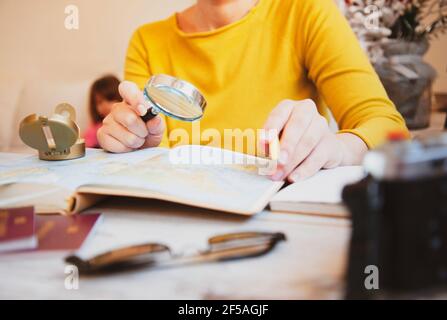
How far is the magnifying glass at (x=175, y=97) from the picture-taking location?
59 cm

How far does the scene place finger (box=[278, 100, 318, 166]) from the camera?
0.57m

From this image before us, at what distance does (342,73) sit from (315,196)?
50 centimetres

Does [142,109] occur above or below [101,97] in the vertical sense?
above

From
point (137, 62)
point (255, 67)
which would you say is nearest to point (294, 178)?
point (255, 67)

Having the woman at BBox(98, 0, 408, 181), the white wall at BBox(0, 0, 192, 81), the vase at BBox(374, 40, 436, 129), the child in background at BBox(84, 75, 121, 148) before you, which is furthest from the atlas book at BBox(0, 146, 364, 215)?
the white wall at BBox(0, 0, 192, 81)

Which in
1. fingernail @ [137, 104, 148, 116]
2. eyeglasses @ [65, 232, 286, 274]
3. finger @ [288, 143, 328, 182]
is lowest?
finger @ [288, 143, 328, 182]

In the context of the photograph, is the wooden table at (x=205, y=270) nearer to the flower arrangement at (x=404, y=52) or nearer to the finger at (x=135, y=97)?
the finger at (x=135, y=97)

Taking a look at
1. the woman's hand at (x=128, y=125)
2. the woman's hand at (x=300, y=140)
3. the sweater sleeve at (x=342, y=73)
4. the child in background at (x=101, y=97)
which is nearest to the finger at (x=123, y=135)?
the woman's hand at (x=128, y=125)

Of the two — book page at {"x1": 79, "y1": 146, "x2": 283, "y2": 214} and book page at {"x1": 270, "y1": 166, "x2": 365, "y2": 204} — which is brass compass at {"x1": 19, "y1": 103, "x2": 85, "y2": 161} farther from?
book page at {"x1": 270, "y1": 166, "x2": 365, "y2": 204}

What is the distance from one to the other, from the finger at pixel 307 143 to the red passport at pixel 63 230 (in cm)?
26

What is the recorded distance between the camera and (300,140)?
0.59 meters

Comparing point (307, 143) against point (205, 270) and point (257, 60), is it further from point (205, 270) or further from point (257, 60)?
point (257, 60)

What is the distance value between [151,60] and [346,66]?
1.74 ft
